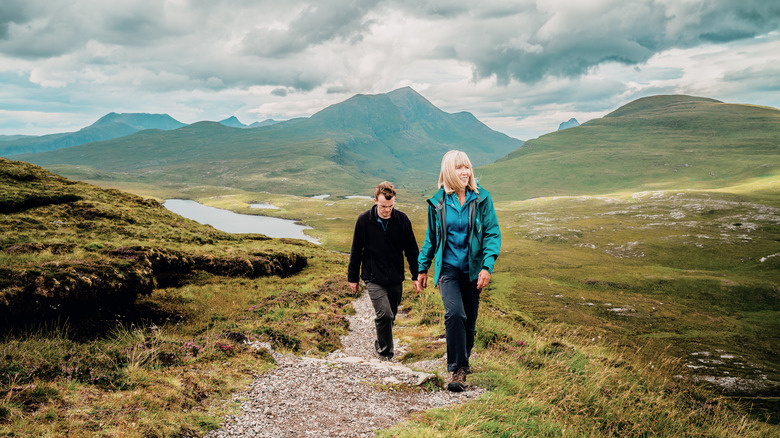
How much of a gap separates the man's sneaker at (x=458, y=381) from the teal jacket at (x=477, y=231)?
2.10 metres

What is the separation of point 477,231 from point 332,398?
4.71 m

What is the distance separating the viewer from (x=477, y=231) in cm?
832

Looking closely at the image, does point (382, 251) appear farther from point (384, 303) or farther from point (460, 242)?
point (460, 242)

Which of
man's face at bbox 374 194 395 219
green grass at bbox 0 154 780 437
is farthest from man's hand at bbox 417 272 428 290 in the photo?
green grass at bbox 0 154 780 437

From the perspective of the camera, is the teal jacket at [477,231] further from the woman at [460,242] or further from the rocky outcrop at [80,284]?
the rocky outcrop at [80,284]

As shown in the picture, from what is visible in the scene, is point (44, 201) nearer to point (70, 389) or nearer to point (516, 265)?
point (70, 389)

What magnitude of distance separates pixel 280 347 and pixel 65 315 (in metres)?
7.10

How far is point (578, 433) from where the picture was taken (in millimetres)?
7043

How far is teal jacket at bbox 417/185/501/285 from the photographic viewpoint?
8211 millimetres

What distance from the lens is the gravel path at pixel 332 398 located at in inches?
269

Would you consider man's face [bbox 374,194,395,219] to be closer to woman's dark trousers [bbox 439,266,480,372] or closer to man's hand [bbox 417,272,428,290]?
man's hand [bbox 417,272,428,290]

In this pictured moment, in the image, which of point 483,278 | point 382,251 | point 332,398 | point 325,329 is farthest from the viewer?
point 325,329

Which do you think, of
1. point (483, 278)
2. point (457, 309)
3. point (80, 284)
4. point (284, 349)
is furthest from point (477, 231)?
point (80, 284)

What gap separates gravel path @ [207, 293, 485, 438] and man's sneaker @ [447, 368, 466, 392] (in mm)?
138
